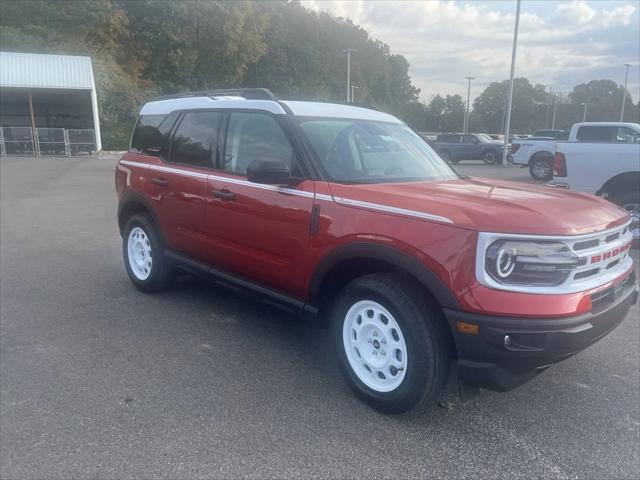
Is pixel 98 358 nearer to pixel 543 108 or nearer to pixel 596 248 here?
pixel 596 248

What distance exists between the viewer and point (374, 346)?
3609mm

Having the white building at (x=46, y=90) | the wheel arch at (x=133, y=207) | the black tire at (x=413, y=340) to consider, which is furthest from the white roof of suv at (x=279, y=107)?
the white building at (x=46, y=90)

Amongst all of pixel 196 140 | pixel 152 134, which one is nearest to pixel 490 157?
pixel 152 134

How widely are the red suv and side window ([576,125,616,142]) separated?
1196 cm

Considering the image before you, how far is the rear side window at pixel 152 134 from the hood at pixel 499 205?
99.5 inches

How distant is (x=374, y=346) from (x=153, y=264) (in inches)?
115

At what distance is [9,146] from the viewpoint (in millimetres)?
28953

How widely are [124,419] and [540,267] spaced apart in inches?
103

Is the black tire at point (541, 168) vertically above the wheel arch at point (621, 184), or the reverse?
the wheel arch at point (621, 184)

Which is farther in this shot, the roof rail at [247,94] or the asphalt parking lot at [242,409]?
the roof rail at [247,94]

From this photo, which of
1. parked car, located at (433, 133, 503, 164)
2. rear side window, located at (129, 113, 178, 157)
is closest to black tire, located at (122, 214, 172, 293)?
rear side window, located at (129, 113, 178, 157)

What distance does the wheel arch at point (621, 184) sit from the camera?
838 centimetres

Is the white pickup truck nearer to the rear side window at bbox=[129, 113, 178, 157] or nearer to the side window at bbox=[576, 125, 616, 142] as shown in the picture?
the rear side window at bbox=[129, 113, 178, 157]

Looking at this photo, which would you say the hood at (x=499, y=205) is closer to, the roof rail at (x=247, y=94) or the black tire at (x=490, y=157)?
the roof rail at (x=247, y=94)
